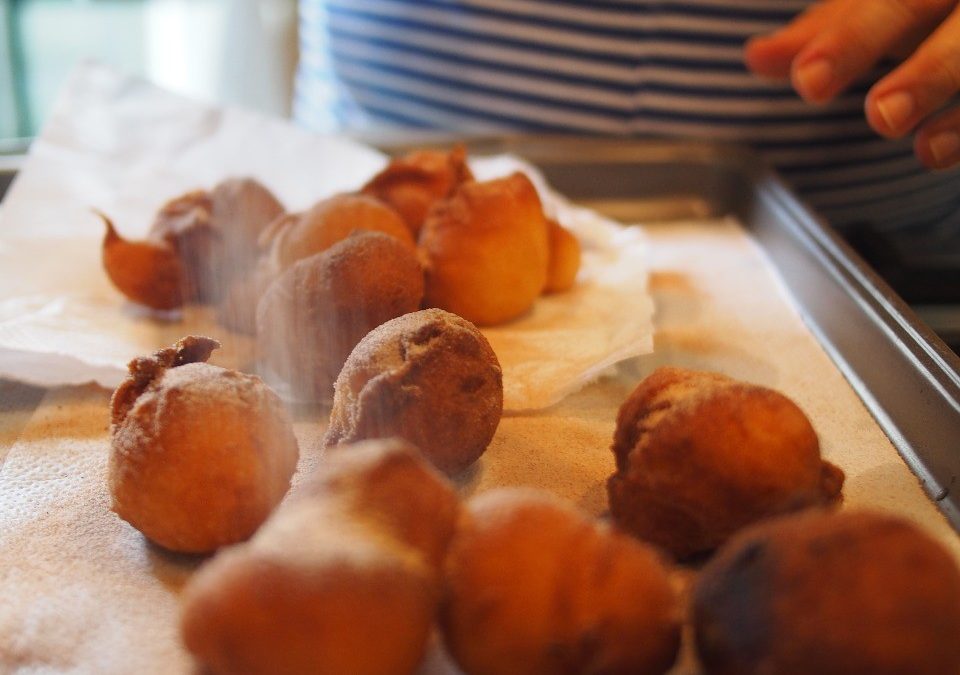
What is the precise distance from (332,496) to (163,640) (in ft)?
0.55

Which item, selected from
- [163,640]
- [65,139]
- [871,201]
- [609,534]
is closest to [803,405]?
[609,534]

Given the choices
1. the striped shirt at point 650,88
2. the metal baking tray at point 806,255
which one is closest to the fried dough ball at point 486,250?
the metal baking tray at point 806,255

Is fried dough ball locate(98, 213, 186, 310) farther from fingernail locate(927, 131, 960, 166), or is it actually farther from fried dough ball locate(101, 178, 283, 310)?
fingernail locate(927, 131, 960, 166)

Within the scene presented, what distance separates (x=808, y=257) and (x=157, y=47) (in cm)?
303

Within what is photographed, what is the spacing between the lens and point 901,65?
3.73 ft

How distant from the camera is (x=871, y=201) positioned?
166 cm

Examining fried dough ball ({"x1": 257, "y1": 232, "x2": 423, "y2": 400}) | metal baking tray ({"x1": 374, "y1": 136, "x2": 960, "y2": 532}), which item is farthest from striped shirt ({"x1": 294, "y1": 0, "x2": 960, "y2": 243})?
fried dough ball ({"x1": 257, "y1": 232, "x2": 423, "y2": 400})

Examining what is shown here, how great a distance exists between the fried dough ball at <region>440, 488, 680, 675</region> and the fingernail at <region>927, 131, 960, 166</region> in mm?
868

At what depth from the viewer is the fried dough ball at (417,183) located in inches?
43.9

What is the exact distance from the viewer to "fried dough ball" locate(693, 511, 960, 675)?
1.41 feet

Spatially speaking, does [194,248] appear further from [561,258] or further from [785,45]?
[785,45]

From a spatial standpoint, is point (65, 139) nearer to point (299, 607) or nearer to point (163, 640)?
point (163, 640)

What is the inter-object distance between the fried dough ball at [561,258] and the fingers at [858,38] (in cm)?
38

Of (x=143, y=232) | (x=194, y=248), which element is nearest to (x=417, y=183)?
(x=194, y=248)
